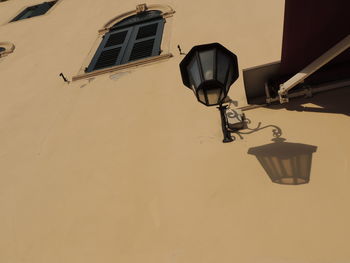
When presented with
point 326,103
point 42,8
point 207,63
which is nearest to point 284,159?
point 326,103

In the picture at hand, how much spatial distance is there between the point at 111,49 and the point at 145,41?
95cm

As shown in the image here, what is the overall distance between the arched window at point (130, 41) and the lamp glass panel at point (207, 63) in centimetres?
352

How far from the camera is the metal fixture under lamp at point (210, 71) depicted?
2736mm

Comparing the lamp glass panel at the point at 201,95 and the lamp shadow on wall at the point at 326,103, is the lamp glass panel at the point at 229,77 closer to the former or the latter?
the lamp glass panel at the point at 201,95

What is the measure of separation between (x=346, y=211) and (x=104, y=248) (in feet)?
8.57

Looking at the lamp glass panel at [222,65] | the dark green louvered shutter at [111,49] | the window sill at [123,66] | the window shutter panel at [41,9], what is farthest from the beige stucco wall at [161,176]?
the window shutter panel at [41,9]

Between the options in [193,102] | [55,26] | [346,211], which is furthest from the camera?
[55,26]

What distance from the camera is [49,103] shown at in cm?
584

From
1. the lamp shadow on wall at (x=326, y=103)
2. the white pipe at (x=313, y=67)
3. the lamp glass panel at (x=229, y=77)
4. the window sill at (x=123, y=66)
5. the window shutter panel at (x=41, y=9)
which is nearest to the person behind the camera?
the lamp glass panel at (x=229, y=77)

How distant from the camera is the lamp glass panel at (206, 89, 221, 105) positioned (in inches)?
109

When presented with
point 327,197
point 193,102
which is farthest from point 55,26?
point 327,197

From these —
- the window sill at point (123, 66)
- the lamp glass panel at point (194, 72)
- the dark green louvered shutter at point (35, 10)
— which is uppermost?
the dark green louvered shutter at point (35, 10)

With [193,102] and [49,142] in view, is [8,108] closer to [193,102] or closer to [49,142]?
[49,142]

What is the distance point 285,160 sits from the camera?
3.27 m
